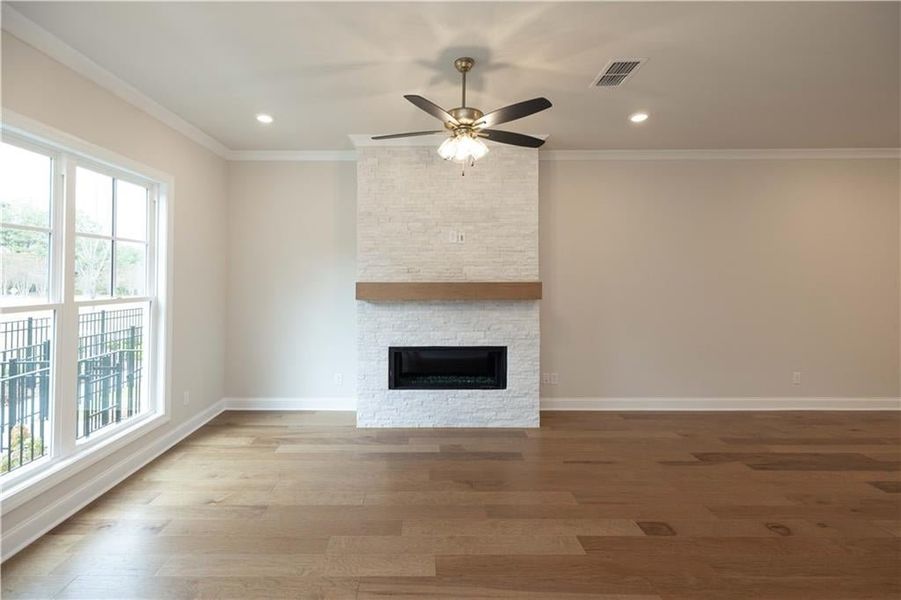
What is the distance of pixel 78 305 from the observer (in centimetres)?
266

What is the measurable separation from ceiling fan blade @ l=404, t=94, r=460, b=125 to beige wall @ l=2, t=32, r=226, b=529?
201cm

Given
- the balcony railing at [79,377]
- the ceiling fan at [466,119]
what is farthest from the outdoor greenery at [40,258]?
the ceiling fan at [466,119]

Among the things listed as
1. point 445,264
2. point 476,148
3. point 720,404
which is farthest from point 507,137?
point 720,404

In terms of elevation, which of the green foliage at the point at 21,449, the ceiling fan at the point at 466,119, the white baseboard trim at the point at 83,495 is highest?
the ceiling fan at the point at 466,119

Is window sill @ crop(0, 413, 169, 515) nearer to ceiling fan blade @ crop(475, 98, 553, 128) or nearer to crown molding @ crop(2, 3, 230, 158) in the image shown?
crown molding @ crop(2, 3, 230, 158)

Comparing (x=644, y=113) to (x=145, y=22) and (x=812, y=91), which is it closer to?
(x=812, y=91)

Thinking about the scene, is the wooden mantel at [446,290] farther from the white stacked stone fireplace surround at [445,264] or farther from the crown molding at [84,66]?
the crown molding at [84,66]

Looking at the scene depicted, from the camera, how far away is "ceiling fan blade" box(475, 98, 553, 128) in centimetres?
232

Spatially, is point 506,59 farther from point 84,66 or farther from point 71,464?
point 71,464

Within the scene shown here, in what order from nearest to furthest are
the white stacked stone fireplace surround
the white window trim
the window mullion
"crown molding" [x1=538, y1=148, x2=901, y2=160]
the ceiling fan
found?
the white window trim < the ceiling fan < the window mullion < the white stacked stone fireplace surround < "crown molding" [x1=538, y1=148, x2=901, y2=160]

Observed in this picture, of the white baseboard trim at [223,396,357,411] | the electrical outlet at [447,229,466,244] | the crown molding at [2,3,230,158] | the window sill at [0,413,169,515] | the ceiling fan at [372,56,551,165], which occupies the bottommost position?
the white baseboard trim at [223,396,357,411]

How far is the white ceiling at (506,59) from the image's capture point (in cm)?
213

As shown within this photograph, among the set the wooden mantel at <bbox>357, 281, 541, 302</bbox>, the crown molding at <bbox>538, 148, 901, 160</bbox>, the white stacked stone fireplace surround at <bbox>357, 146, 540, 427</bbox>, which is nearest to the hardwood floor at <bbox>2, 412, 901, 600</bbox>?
the white stacked stone fireplace surround at <bbox>357, 146, 540, 427</bbox>

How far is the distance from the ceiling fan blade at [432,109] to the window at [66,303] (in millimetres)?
2170
